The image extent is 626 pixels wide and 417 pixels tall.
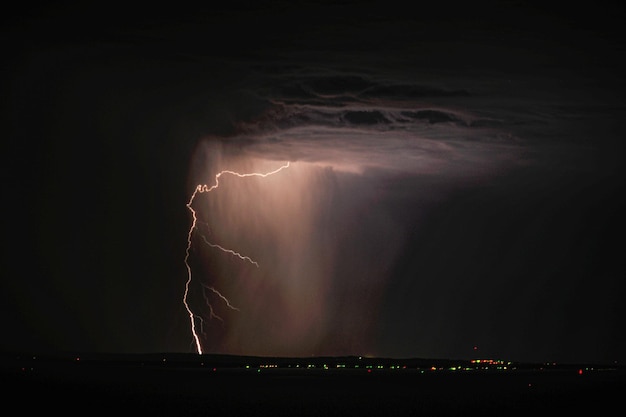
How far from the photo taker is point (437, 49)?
146ft

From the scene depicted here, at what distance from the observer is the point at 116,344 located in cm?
7319

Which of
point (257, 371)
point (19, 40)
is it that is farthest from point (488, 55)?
point (257, 371)

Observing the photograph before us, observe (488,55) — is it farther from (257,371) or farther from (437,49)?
(257,371)

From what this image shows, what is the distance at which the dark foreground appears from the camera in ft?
109

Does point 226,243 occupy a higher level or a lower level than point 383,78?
lower

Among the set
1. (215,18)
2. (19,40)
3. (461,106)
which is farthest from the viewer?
(461,106)

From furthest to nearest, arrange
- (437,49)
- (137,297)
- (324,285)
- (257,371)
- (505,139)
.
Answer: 1. (324,285)
2. (137,297)
3. (505,139)
4. (257,371)
5. (437,49)

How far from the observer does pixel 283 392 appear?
41094 millimetres

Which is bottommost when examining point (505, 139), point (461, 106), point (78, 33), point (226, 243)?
point (226, 243)

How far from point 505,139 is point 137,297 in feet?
67.7

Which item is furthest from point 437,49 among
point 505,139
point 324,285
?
point 324,285

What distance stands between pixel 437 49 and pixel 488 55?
71.1 inches

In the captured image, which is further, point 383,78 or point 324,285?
point 324,285

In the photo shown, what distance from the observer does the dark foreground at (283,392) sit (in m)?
33.1
